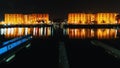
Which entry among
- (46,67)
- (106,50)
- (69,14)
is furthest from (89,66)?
(69,14)

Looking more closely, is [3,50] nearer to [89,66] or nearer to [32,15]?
[89,66]

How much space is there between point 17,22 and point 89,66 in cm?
3359

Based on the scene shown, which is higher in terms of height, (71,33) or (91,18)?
(91,18)

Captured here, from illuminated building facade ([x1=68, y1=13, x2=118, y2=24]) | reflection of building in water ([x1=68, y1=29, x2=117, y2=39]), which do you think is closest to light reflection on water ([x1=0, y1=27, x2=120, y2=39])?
reflection of building in water ([x1=68, y1=29, x2=117, y2=39])

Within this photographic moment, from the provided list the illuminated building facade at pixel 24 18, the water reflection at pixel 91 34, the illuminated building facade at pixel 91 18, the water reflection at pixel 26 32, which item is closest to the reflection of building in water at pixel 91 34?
the water reflection at pixel 91 34

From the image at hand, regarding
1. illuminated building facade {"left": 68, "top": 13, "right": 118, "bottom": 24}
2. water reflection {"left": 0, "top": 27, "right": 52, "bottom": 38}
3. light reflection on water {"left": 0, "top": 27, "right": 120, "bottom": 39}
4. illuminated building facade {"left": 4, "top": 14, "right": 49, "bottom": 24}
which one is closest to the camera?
light reflection on water {"left": 0, "top": 27, "right": 120, "bottom": 39}

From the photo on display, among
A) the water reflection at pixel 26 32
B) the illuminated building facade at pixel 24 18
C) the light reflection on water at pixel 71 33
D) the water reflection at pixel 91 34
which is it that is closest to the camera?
the light reflection on water at pixel 71 33

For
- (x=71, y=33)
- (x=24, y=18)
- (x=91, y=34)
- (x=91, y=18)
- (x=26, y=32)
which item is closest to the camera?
(x=91, y=34)

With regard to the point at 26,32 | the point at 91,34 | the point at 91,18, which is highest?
the point at 91,18

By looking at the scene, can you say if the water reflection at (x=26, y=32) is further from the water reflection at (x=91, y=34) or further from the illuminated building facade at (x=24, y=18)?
the illuminated building facade at (x=24, y=18)

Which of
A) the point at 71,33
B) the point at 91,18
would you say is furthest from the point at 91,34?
the point at 91,18

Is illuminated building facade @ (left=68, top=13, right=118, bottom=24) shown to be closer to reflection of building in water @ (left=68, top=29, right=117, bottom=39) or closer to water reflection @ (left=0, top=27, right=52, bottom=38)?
water reflection @ (left=0, top=27, right=52, bottom=38)

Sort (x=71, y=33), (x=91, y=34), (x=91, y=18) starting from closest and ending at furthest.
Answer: (x=91, y=34), (x=71, y=33), (x=91, y=18)

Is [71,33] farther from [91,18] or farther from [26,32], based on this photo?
[91,18]
